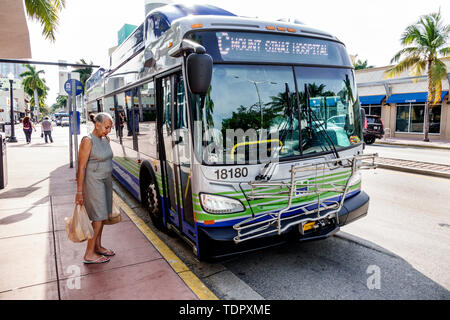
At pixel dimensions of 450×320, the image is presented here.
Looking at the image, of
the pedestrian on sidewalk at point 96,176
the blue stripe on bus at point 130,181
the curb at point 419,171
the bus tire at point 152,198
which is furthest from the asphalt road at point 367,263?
the curb at point 419,171

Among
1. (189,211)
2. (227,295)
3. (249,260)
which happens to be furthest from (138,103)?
(227,295)

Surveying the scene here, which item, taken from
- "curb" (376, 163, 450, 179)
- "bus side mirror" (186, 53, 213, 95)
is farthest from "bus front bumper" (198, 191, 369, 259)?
"curb" (376, 163, 450, 179)

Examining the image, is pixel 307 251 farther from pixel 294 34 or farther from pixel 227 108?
pixel 294 34

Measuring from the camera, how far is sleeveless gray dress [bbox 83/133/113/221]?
4.14 m

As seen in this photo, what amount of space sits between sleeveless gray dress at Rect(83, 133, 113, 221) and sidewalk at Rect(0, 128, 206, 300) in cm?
72

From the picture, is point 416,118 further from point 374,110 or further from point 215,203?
point 215,203

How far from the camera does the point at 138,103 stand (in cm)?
587

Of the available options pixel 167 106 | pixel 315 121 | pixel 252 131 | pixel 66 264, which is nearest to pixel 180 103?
pixel 167 106

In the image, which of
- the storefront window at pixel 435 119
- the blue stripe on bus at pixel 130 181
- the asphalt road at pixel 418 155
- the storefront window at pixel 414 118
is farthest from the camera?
the storefront window at pixel 414 118

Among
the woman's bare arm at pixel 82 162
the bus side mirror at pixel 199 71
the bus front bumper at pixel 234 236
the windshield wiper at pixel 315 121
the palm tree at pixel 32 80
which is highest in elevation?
the palm tree at pixel 32 80

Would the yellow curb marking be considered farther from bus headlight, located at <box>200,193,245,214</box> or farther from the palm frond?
the palm frond

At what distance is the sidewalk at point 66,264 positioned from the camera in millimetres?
3691

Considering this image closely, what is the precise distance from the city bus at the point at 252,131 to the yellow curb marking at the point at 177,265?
33cm

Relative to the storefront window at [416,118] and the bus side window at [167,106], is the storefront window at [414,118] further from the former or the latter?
the bus side window at [167,106]
